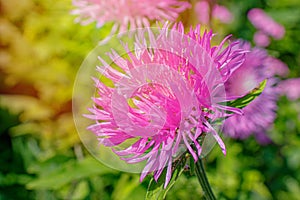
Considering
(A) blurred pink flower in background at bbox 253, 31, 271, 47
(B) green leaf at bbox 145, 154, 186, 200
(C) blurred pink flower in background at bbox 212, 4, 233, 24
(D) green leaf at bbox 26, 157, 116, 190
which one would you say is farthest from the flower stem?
(A) blurred pink flower in background at bbox 253, 31, 271, 47

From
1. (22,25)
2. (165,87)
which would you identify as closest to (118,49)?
(165,87)

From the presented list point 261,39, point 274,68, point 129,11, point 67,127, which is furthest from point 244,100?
point 67,127

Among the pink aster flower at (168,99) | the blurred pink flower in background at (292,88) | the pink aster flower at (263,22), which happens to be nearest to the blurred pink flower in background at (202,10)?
the pink aster flower at (263,22)

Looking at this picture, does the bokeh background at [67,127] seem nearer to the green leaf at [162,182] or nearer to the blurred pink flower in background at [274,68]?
the blurred pink flower in background at [274,68]

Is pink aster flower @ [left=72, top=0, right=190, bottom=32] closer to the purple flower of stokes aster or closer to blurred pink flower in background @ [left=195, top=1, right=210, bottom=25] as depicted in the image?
blurred pink flower in background @ [left=195, top=1, right=210, bottom=25]

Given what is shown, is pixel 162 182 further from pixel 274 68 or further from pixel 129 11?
pixel 274 68
